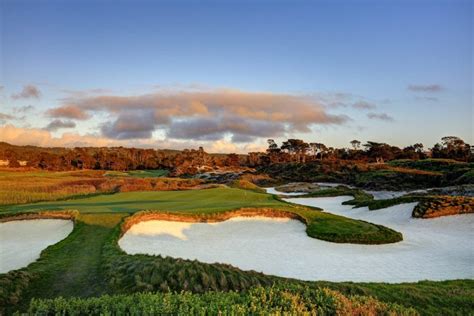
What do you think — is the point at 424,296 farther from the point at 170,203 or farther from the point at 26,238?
the point at 170,203

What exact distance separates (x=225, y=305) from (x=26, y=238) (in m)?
17.6

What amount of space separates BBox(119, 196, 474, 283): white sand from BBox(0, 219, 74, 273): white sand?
4048 millimetres

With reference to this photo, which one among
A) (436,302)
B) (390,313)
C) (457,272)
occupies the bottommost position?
(457,272)

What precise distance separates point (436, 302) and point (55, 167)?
11483 cm

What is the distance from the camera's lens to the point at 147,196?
37.0m

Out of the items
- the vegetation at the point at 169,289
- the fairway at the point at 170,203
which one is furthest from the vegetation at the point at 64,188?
the vegetation at the point at 169,289

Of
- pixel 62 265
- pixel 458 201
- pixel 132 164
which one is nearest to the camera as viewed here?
pixel 62 265

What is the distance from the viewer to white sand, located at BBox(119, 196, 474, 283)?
56.4 ft

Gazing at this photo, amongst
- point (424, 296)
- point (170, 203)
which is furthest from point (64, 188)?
point (424, 296)

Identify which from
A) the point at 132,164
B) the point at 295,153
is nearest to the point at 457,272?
the point at 132,164

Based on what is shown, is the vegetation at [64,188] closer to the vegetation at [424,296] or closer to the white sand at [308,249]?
the white sand at [308,249]

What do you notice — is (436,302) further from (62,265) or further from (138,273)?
(62,265)

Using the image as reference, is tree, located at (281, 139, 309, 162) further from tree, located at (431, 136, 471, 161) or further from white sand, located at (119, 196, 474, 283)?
white sand, located at (119, 196, 474, 283)

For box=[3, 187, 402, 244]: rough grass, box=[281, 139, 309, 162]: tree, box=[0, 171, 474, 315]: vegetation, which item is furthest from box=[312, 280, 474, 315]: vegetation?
box=[281, 139, 309, 162]: tree
